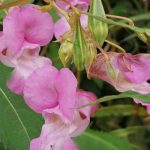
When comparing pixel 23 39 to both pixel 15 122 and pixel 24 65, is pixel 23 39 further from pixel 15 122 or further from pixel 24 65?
pixel 15 122

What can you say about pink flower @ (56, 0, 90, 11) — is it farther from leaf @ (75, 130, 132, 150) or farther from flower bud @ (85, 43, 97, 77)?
leaf @ (75, 130, 132, 150)

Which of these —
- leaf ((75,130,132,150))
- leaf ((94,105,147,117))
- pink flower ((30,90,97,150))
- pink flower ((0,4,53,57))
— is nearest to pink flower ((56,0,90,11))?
pink flower ((0,4,53,57))

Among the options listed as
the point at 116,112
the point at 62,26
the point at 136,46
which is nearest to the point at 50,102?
the point at 62,26

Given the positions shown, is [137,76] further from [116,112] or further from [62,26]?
[116,112]

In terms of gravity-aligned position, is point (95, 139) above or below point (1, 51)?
below

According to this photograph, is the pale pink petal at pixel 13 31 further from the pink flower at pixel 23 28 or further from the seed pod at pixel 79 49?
the seed pod at pixel 79 49

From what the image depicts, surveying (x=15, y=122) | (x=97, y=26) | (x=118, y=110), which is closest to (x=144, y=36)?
(x=97, y=26)

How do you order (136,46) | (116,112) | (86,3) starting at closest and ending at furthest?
(86,3), (116,112), (136,46)
